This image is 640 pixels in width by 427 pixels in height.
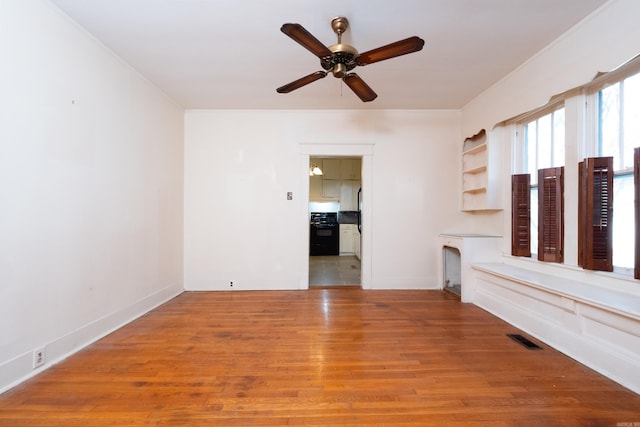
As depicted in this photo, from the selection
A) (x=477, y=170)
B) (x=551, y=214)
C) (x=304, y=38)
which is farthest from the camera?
A: (x=477, y=170)

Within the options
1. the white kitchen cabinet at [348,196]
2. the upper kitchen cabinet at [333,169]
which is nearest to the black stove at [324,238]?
the white kitchen cabinet at [348,196]

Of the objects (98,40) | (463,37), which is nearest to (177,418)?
(98,40)

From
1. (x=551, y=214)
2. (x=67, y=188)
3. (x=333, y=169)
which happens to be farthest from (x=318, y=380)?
(x=333, y=169)

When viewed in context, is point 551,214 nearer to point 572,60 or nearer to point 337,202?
point 572,60

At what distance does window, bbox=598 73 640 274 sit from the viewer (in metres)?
1.90

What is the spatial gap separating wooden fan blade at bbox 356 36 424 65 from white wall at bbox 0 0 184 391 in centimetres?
227

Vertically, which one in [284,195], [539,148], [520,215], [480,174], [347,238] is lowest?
[347,238]

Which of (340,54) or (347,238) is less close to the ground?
(340,54)

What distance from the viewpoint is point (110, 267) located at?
94.9 inches

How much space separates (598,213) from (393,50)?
2.04m

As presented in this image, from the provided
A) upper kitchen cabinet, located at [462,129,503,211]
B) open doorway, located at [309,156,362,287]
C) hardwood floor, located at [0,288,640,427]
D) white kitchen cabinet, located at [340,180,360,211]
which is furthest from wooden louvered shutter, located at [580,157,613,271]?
white kitchen cabinet, located at [340,180,360,211]

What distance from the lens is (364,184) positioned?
12.6ft

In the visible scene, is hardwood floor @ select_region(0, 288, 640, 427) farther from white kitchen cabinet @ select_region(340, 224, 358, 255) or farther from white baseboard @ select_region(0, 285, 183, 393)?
white kitchen cabinet @ select_region(340, 224, 358, 255)

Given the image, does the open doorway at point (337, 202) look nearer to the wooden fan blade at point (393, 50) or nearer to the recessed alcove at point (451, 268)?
the recessed alcove at point (451, 268)
